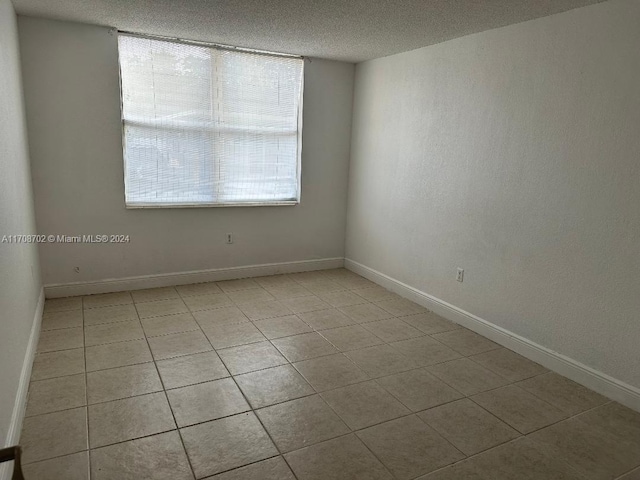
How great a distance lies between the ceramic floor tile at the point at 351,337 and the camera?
3138 mm

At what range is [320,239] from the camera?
5020 millimetres

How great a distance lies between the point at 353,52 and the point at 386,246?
190 cm

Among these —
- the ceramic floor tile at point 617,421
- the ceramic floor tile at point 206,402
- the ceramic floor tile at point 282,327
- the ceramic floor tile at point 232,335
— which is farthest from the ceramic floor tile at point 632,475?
the ceramic floor tile at point 232,335

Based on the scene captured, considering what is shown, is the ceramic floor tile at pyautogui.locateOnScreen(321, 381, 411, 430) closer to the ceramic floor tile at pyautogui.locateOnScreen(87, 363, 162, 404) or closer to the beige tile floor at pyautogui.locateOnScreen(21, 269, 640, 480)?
the beige tile floor at pyautogui.locateOnScreen(21, 269, 640, 480)

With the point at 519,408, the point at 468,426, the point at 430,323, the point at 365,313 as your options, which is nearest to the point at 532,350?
the point at 519,408

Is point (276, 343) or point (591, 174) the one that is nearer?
point (591, 174)

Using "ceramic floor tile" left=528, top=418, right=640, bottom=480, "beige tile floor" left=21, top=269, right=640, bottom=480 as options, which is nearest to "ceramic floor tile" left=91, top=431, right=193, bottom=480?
"beige tile floor" left=21, top=269, right=640, bottom=480

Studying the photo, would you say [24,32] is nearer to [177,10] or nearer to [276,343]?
[177,10]

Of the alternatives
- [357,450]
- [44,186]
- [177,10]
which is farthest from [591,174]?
[44,186]

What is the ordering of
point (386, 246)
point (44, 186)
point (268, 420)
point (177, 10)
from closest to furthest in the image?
point (268, 420) → point (177, 10) → point (44, 186) → point (386, 246)

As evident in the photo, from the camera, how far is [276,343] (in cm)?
313

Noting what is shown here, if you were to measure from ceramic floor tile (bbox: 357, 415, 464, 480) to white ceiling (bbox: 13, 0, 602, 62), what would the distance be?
7.89ft

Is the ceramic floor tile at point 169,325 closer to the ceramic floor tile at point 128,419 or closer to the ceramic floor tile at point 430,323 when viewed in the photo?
the ceramic floor tile at point 128,419

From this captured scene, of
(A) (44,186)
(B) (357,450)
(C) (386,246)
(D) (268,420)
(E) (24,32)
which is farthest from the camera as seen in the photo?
(C) (386,246)
